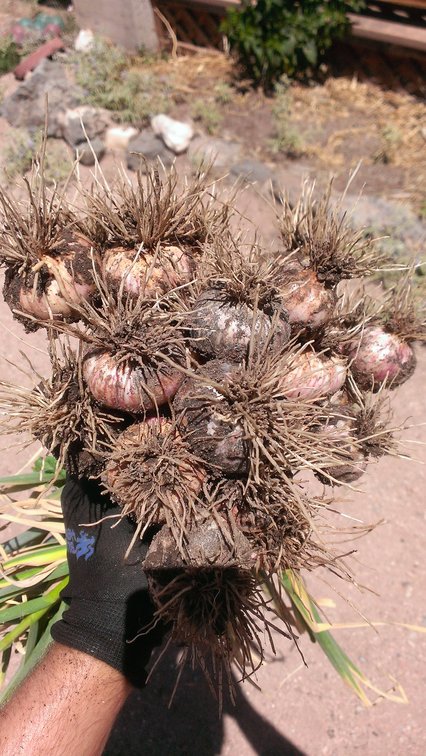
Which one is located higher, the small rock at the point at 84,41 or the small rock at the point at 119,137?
the small rock at the point at 84,41

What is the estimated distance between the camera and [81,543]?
1.41m

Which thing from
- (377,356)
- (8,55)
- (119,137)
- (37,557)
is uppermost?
(8,55)

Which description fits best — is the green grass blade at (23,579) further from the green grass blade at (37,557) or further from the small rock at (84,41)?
the small rock at (84,41)

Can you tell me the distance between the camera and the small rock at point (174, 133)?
4016 millimetres

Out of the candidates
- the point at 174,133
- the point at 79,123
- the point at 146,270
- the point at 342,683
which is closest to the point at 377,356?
the point at 146,270

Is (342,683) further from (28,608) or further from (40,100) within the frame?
(40,100)

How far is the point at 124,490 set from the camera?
42.7 inches

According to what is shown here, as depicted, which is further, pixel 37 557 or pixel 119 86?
pixel 119 86

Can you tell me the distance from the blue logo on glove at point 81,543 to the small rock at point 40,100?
143 inches

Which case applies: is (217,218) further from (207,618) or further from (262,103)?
(262,103)

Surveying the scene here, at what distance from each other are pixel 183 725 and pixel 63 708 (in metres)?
0.94

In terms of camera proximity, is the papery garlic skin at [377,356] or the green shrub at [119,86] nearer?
the papery garlic skin at [377,356]

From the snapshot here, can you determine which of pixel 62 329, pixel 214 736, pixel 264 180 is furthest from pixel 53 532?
pixel 264 180

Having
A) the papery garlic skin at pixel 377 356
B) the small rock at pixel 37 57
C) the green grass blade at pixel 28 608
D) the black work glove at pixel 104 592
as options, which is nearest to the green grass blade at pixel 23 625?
the green grass blade at pixel 28 608
